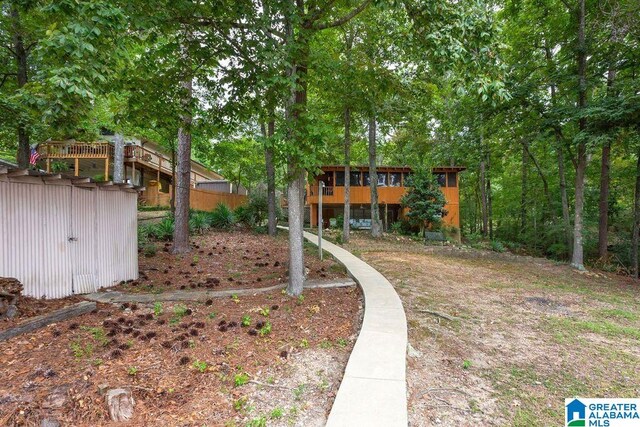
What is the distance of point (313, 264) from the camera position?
782 centimetres

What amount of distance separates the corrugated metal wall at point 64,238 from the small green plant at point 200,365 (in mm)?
3416

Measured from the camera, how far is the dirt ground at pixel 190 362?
2.24m

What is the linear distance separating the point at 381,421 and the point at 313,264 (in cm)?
575

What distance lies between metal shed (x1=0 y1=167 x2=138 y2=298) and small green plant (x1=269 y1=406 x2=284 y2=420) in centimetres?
436

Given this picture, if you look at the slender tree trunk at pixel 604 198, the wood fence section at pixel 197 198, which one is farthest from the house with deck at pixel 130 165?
the slender tree trunk at pixel 604 198

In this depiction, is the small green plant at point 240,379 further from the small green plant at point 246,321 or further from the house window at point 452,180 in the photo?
the house window at point 452,180

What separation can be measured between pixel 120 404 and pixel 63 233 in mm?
3881

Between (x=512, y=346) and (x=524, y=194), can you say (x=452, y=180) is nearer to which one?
(x=524, y=194)

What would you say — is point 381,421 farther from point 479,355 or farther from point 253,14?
point 253,14

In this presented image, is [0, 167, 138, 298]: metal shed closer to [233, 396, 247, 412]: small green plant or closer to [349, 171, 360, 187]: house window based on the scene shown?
[233, 396, 247, 412]: small green plant

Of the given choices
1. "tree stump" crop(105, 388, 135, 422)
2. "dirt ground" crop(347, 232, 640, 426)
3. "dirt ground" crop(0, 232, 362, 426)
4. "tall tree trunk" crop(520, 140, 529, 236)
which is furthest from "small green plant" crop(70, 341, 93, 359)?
"tall tree trunk" crop(520, 140, 529, 236)

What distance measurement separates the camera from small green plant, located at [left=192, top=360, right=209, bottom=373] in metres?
2.77

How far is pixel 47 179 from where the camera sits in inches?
186

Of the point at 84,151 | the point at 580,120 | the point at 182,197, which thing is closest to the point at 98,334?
the point at 182,197
